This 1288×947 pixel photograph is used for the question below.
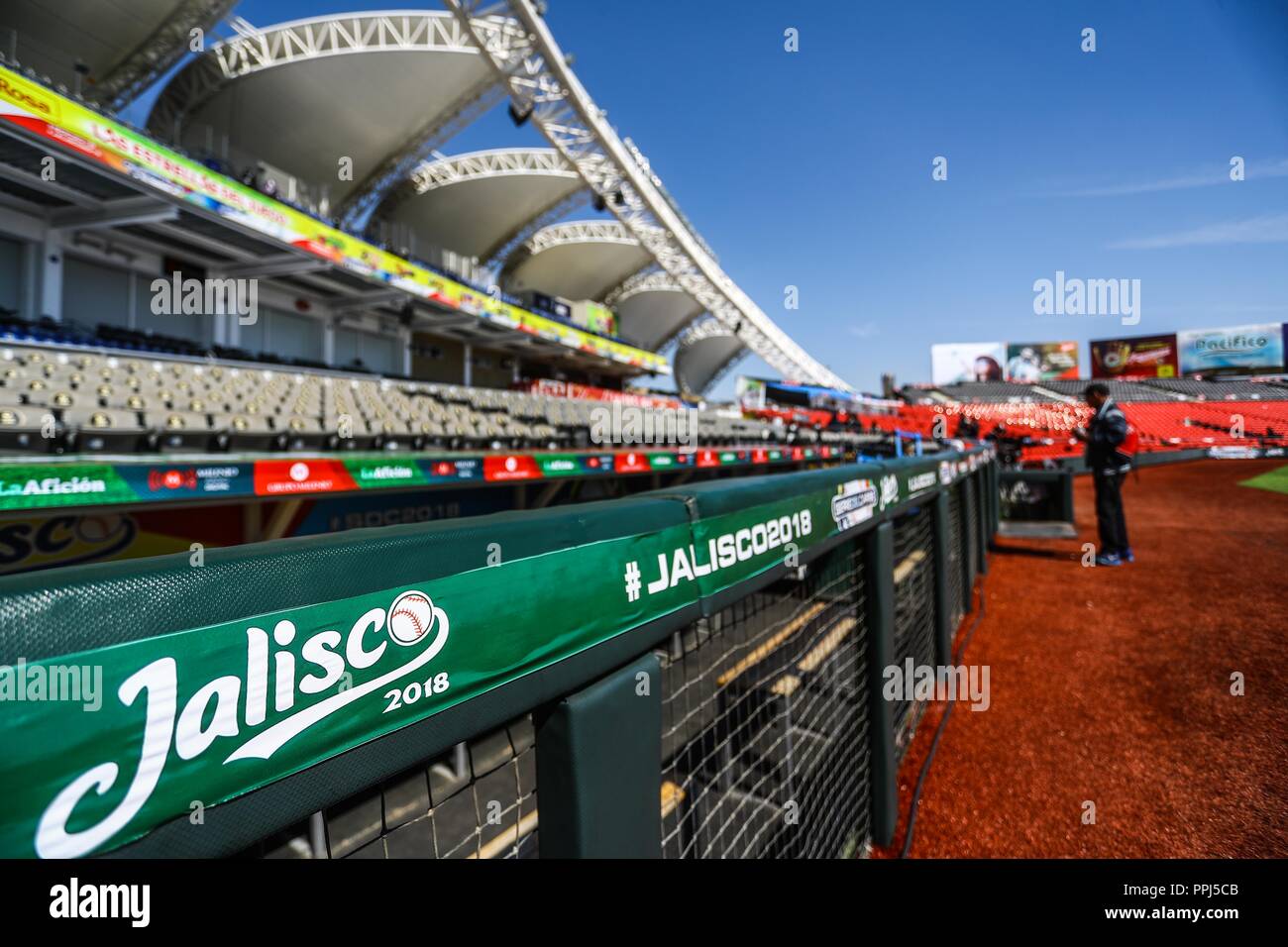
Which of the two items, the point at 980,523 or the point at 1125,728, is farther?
the point at 980,523

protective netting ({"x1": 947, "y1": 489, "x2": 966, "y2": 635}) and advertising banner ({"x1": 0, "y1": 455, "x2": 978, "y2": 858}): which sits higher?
advertising banner ({"x1": 0, "y1": 455, "x2": 978, "y2": 858})

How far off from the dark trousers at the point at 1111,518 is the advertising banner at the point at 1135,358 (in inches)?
1916

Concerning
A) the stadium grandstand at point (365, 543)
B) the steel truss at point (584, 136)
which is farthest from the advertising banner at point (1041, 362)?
the stadium grandstand at point (365, 543)

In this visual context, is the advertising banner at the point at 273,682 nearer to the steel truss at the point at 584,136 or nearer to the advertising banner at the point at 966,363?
the steel truss at the point at 584,136

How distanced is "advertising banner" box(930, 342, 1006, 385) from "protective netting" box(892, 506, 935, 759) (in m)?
49.9

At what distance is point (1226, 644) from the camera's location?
9.48ft

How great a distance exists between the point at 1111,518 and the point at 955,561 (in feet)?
6.13

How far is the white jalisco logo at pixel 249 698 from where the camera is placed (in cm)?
46

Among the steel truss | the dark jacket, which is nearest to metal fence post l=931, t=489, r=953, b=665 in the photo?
the dark jacket

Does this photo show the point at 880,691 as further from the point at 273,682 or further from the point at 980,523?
the point at 980,523

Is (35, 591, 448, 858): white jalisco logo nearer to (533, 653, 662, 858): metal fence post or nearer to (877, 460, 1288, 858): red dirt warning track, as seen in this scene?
(533, 653, 662, 858): metal fence post

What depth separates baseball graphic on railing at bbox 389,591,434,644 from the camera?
2.25ft

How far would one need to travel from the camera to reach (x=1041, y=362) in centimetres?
4553

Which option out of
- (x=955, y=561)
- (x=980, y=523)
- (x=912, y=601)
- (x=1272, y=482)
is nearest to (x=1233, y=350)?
(x=1272, y=482)
